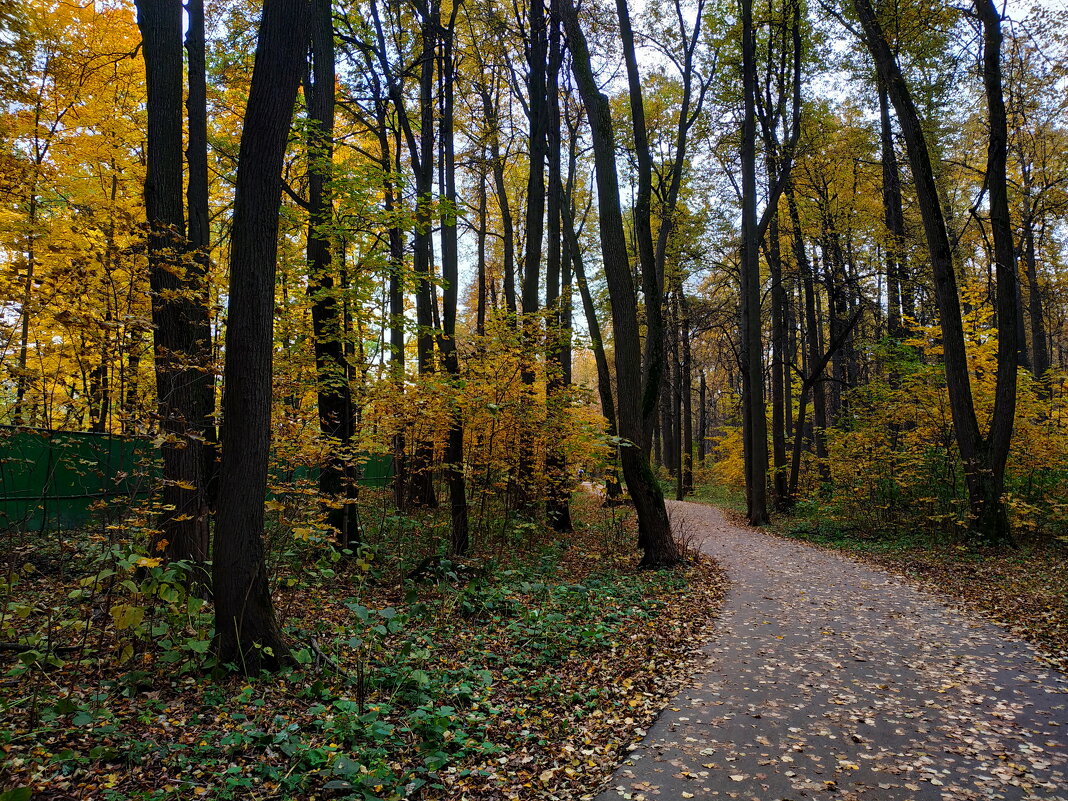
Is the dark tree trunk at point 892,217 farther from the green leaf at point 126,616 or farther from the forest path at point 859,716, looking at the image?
the green leaf at point 126,616

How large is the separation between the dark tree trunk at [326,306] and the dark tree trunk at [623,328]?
382 cm

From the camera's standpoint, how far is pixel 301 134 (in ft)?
22.9

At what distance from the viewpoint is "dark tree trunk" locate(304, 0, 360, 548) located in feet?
22.9

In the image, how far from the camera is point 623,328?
8.78 meters

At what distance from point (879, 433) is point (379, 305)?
11.4 metres

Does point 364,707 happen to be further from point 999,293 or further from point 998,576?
point 999,293

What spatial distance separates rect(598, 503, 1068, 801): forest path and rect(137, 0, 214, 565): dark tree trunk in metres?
4.69

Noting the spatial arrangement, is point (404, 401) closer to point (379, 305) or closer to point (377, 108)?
point (379, 305)

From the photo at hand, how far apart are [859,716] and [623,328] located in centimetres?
602

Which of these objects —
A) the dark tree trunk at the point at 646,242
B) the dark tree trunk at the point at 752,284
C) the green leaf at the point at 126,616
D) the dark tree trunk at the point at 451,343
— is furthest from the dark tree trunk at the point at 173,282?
the dark tree trunk at the point at 752,284

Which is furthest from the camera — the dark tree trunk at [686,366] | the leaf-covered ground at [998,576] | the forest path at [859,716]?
the dark tree trunk at [686,366]

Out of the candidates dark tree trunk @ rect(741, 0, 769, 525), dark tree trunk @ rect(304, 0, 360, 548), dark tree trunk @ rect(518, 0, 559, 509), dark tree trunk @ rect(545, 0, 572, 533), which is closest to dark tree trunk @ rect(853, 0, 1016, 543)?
dark tree trunk @ rect(741, 0, 769, 525)

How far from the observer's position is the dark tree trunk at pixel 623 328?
8.54 meters

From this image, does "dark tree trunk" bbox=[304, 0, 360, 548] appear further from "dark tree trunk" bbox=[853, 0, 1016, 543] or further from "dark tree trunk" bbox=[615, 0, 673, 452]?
"dark tree trunk" bbox=[853, 0, 1016, 543]
